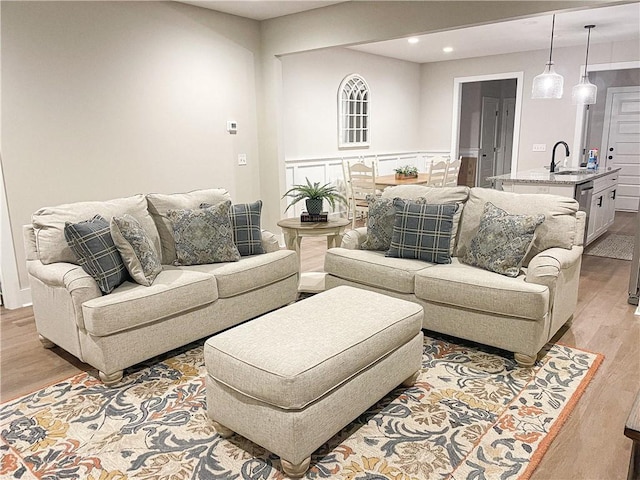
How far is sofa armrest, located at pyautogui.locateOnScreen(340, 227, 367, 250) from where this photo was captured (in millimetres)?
3789

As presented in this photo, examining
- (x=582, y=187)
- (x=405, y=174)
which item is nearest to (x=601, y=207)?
(x=582, y=187)

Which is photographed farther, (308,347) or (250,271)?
(250,271)

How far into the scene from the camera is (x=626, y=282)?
441 cm

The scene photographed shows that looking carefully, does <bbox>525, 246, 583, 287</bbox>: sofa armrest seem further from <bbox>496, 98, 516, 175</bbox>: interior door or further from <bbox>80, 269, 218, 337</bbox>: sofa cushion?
<bbox>496, 98, 516, 175</bbox>: interior door

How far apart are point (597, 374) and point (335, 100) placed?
549 centimetres

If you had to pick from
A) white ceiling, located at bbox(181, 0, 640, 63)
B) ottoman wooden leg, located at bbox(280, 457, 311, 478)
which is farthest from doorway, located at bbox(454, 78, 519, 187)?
ottoman wooden leg, located at bbox(280, 457, 311, 478)

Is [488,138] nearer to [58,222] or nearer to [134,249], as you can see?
[134,249]

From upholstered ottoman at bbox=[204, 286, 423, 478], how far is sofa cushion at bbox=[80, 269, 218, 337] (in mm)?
750

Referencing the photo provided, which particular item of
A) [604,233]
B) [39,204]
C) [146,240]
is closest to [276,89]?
[39,204]

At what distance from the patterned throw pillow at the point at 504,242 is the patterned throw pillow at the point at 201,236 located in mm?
1702

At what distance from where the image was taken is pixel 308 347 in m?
2.05

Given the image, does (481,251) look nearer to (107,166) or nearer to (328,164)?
(107,166)

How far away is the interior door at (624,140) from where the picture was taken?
827 centimetres

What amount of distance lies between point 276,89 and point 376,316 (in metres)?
3.99
